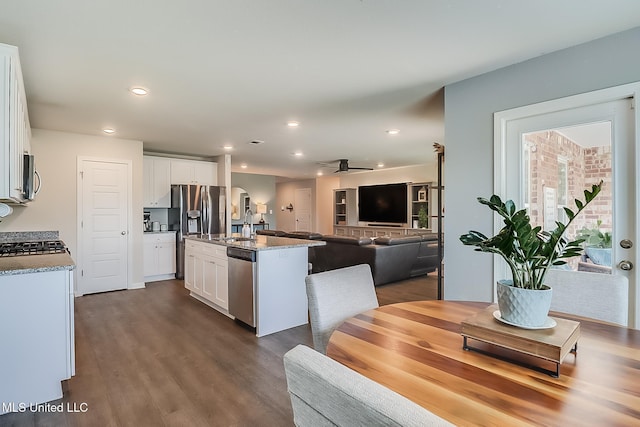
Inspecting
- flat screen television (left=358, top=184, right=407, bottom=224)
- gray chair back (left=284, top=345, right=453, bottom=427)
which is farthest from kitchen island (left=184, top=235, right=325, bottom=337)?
flat screen television (left=358, top=184, right=407, bottom=224)

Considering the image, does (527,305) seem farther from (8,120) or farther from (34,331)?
(8,120)

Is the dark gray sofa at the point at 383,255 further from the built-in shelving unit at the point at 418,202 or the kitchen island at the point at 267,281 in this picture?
the built-in shelving unit at the point at 418,202

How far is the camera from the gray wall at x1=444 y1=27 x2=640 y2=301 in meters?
2.17

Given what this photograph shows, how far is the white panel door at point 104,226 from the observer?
484cm

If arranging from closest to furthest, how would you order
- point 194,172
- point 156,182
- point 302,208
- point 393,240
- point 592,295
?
point 592,295, point 393,240, point 156,182, point 194,172, point 302,208

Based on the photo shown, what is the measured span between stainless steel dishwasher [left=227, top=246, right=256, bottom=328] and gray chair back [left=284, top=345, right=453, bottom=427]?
9.05 ft

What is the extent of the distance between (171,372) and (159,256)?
373 cm

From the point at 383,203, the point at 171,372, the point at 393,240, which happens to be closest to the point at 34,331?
the point at 171,372

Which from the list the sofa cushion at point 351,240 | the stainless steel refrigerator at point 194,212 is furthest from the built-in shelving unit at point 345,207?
the stainless steel refrigerator at point 194,212

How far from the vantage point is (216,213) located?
6359 mm

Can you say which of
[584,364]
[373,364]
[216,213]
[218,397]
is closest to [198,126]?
[216,213]

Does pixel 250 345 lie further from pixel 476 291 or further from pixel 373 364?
pixel 373 364

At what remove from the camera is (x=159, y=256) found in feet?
19.1

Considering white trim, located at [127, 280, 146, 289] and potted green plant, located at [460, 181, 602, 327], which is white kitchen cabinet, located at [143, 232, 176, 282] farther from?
potted green plant, located at [460, 181, 602, 327]
